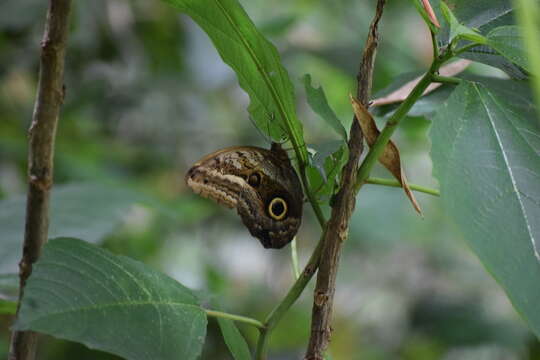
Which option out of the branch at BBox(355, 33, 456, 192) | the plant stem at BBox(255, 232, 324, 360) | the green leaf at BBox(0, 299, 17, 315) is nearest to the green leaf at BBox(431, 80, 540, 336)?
the branch at BBox(355, 33, 456, 192)

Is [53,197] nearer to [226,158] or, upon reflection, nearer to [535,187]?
[226,158]

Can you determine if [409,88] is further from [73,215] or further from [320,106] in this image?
[73,215]

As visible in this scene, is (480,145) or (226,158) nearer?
(480,145)

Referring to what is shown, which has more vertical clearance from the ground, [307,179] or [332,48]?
[332,48]

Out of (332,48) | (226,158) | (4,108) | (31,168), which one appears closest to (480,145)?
(226,158)

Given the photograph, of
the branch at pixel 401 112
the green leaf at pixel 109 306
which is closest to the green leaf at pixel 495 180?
the branch at pixel 401 112

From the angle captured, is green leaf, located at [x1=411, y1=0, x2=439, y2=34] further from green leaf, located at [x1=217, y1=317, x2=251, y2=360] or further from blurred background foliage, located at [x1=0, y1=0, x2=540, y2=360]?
blurred background foliage, located at [x1=0, y1=0, x2=540, y2=360]
